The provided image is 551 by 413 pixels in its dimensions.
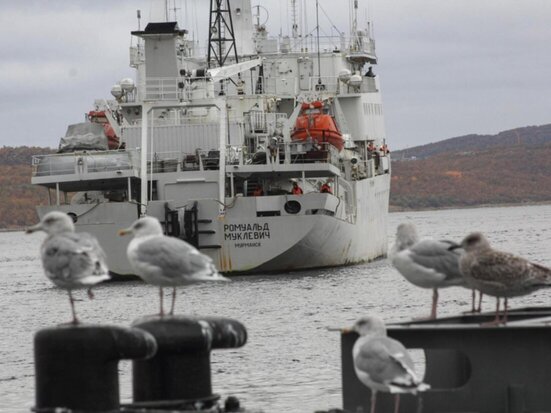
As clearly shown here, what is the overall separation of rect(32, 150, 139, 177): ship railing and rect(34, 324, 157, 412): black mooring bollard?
37.9 m

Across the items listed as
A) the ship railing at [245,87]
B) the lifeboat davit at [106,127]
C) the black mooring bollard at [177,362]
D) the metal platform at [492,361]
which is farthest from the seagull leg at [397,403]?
the lifeboat davit at [106,127]

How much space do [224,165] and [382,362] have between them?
1430 inches

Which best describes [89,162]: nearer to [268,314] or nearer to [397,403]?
[268,314]

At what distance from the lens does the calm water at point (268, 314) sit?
23125 millimetres

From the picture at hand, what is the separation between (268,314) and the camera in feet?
120

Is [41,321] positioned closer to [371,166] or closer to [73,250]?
[73,250]

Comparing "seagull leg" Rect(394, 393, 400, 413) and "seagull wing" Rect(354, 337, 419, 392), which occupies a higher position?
"seagull wing" Rect(354, 337, 419, 392)

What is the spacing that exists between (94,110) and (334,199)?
11.9 metres

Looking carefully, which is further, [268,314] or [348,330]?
[268,314]

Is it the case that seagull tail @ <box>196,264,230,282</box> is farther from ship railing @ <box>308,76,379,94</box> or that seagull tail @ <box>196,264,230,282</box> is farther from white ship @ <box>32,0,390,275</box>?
ship railing @ <box>308,76,379,94</box>

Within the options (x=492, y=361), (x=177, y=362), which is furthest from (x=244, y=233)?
(x=177, y=362)

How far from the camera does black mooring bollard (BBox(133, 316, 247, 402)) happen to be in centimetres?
1356

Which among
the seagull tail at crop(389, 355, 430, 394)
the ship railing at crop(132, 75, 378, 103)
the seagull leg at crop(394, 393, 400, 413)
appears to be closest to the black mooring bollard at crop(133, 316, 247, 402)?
the seagull tail at crop(389, 355, 430, 394)

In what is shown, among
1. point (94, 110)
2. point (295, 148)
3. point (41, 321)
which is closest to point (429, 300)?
point (41, 321)
